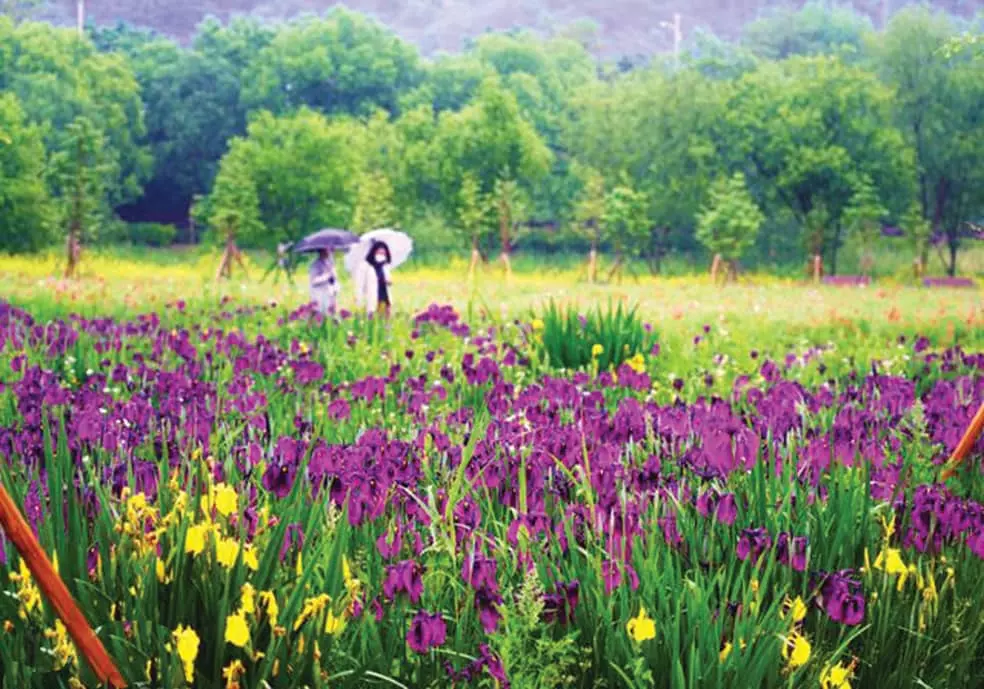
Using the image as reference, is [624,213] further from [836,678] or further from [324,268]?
[836,678]

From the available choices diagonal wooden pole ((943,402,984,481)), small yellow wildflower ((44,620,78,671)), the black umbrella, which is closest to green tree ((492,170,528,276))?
the black umbrella

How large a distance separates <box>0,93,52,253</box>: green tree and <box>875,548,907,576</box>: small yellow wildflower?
30.4 m

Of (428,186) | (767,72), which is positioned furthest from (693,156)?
(428,186)

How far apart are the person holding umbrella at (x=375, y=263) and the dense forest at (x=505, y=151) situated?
16.5 m

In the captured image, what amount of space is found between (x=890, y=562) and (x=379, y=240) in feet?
38.2

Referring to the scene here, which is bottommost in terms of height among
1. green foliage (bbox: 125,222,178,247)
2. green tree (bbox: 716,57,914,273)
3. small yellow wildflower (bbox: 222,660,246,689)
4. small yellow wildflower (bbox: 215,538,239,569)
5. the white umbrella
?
green foliage (bbox: 125,222,178,247)

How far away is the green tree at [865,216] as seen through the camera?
36812 mm

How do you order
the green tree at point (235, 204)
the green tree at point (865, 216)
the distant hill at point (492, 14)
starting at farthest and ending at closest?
the distant hill at point (492, 14)
the green tree at point (865, 216)
the green tree at point (235, 204)

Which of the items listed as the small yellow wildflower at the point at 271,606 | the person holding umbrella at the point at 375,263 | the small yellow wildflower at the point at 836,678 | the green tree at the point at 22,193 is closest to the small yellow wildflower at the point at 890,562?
the small yellow wildflower at the point at 836,678

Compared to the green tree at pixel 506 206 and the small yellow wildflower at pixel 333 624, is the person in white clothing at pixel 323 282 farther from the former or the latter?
the green tree at pixel 506 206

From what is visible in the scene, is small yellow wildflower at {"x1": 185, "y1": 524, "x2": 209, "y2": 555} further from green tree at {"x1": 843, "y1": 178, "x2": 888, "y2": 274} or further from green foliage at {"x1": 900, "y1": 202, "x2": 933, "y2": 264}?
green foliage at {"x1": 900, "y1": 202, "x2": 933, "y2": 264}

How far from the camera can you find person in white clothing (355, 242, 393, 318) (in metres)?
→ 12.9

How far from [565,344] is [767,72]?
4197 centimetres

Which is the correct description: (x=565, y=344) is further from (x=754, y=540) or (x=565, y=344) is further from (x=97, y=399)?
(x=754, y=540)
